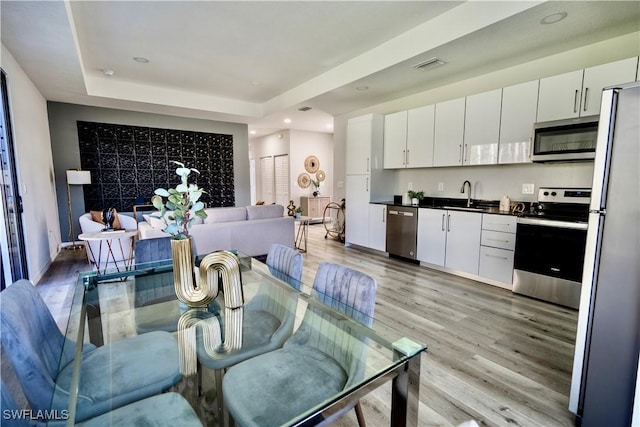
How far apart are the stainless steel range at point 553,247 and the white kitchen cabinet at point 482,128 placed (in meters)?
0.73

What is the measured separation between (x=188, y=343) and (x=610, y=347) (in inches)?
77.8

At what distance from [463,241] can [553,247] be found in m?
0.92

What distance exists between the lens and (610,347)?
4.40 feet

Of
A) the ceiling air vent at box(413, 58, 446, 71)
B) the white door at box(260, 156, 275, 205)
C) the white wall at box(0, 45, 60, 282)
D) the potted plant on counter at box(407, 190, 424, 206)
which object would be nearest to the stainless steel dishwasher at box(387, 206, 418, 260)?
the potted plant on counter at box(407, 190, 424, 206)

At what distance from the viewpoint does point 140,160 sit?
618cm

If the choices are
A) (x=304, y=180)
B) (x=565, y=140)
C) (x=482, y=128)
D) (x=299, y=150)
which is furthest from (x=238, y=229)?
(x=299, y=150)

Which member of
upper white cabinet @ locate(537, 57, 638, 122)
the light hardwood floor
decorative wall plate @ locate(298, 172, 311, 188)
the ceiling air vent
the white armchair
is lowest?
the light hardwood floor

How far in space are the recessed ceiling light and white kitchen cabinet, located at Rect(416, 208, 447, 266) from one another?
2104mm

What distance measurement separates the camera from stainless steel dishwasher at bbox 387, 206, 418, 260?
168 inches

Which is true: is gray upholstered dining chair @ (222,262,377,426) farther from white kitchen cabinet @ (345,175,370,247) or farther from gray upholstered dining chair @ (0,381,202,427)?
white kitchen cabinet @ (345,175,370,247)

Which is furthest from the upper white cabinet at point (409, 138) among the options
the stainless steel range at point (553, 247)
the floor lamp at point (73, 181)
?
the floor lamp at point (73, 181)

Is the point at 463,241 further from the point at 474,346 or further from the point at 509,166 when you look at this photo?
the point at 474,346

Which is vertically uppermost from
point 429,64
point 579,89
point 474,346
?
point 429,64

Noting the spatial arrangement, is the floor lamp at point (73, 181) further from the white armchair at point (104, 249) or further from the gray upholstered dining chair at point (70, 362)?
the gray upholstered dining chair at point (70, 362)
